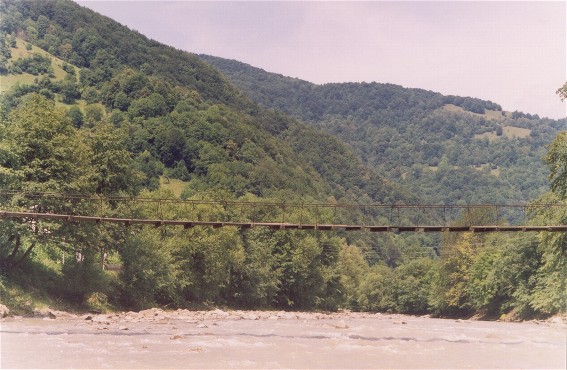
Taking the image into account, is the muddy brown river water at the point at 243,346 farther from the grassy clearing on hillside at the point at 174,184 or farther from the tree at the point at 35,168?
the grassy clearing on hillside at the point at 174,184

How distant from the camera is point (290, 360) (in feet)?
85.0

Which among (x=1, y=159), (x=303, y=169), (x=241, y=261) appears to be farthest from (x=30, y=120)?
(x=303, y=169)

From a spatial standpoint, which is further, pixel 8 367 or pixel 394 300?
pixel 394 300

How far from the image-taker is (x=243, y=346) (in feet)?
97.8

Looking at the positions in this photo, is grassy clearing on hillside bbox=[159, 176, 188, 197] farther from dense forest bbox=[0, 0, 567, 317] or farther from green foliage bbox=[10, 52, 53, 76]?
green foliage bbox=[10, 52, 53, 76]

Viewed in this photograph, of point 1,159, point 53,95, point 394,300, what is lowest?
point 394,300

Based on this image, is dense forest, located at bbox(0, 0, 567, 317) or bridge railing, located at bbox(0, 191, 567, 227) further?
dense forest, located at bbox(0, 0, 567, 317)

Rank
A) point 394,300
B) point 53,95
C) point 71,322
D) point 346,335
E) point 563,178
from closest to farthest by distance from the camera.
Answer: point 71,322
point 346,335
point 563,178
point 394,300
point 53,95

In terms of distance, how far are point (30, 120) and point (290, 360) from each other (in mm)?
22647

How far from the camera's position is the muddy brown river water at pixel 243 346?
951 inches

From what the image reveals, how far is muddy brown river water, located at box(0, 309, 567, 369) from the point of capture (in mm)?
24156

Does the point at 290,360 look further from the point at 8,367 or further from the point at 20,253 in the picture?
the point at 20,253

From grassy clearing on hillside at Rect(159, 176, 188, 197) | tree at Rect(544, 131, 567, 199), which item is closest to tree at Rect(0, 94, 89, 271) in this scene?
tree at Rect(544, 131, 567, 199)

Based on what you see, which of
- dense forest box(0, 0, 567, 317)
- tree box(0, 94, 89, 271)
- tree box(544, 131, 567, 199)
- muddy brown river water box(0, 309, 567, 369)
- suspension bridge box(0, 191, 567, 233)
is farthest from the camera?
tree box(544, 131, 567, 199)
